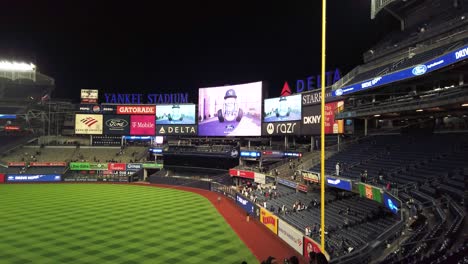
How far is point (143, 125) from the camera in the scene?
5966cm

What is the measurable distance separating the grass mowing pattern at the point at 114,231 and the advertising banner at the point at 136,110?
23.5 m

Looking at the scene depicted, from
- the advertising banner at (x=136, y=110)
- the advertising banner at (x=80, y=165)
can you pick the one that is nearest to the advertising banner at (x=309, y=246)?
the advertising banner at (x=136, y=110)

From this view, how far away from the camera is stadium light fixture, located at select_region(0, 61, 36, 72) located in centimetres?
6506

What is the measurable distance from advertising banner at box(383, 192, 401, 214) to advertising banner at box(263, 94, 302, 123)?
26.1 meters

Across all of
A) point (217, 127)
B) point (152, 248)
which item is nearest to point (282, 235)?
point (152, 248)

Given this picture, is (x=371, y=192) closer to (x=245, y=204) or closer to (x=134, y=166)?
(x=245, y=204)

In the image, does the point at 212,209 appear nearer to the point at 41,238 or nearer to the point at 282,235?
the point at 282,235

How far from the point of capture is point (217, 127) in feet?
174

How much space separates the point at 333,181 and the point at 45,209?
26474mm

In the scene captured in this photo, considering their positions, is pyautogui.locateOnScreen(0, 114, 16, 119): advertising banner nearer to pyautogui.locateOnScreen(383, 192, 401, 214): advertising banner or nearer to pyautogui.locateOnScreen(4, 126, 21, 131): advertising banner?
Result: pyautogui.locateOnScreen(4, 126, 21, 131): advertising banner

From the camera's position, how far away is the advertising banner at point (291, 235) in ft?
61.3

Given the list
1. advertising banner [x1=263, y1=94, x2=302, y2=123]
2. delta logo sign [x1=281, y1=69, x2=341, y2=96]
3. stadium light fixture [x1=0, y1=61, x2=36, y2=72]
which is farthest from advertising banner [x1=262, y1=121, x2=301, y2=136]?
stadium light fixture [x1=0, y1=61, x2=36, y2=72]

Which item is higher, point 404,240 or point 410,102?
point 410,102

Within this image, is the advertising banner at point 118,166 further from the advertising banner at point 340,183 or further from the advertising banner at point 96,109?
the advertising banner at point 340,183
